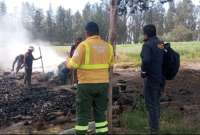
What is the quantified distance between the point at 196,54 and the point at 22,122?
116ft

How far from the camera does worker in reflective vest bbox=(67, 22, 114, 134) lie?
8695 millimetres

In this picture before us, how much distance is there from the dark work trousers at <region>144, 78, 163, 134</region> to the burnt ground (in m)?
1.51

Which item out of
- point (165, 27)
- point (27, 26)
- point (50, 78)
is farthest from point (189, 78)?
point (165, 27)

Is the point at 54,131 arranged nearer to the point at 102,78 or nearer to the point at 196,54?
the point at 102,78

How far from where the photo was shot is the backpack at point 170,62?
958 centimetres

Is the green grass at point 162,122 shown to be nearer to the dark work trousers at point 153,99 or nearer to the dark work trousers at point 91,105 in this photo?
the dark work trousers at point 153,99

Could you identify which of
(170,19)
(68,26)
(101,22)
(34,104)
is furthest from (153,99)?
(170,19)

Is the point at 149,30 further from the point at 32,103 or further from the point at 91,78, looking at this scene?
the point at 32,103

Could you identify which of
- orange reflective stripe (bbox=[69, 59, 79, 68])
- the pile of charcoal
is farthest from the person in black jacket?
the pile of charcoal

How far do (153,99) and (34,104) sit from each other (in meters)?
7.94

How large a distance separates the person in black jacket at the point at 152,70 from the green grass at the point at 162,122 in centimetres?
51

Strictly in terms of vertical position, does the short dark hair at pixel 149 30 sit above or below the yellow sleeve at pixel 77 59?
above

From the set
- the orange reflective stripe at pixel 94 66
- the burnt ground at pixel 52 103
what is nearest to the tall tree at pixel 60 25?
the burnt ground at pixel 52 103

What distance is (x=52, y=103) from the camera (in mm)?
16562
